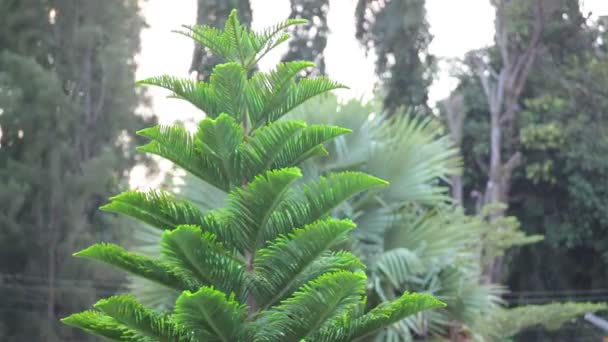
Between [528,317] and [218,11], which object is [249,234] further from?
[218,11]

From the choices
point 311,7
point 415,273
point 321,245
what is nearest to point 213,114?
point 321,245

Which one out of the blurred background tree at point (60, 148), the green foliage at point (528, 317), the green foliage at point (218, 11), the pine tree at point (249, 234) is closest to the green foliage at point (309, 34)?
the green foliage at point (218, 11)

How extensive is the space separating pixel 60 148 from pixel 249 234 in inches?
586

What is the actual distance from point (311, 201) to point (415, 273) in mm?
3551

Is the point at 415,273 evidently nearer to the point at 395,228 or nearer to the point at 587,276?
the point at 395,228

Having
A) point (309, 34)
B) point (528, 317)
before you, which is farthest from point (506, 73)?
point (528, 317)

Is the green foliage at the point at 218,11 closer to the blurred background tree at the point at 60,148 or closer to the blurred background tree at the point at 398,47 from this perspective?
the blurred background tree at the point at 60,148

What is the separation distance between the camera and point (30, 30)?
58.9ft

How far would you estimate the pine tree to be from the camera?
407cm

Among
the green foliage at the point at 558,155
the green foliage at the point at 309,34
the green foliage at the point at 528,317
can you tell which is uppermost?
the green foliage at the point at 309,34

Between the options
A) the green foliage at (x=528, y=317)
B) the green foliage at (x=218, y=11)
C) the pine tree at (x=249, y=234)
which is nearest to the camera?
the pine tree at (x=249, y=234)

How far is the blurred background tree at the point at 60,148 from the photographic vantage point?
17609 mm

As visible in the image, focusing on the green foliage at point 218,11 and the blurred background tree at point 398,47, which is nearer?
the green foliage at point 218,11

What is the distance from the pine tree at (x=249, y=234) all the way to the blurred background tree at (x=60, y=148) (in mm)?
13179
